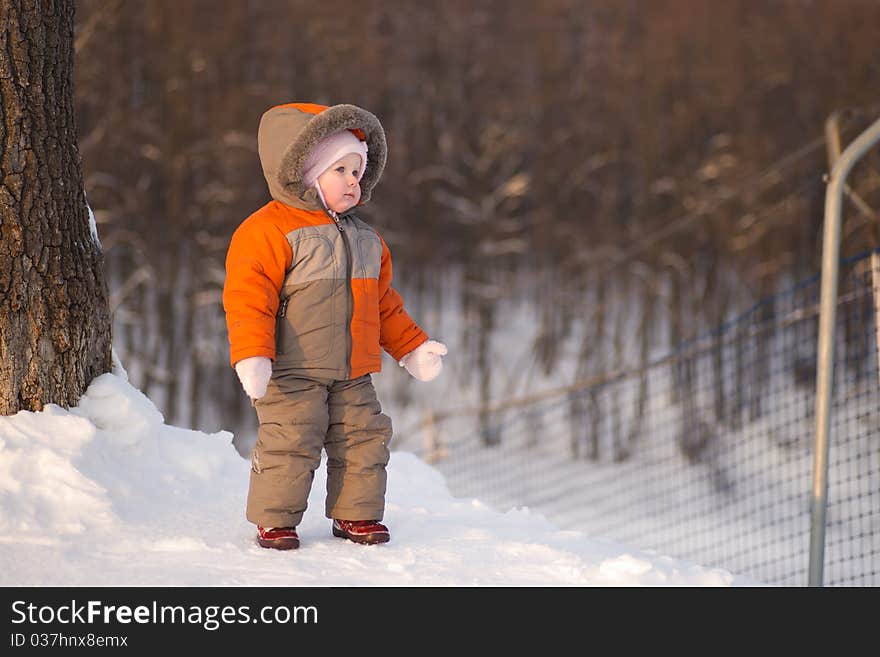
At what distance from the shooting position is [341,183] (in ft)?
8.25

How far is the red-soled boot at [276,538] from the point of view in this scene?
8.15ft

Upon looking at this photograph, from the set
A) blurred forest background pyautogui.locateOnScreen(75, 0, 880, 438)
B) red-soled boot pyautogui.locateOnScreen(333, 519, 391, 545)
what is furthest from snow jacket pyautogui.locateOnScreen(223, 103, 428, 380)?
blurred forest background pyautogui.locateOnScreen(75, 0, 880, 438)

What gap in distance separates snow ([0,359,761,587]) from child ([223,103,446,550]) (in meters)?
0.15

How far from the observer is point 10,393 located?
2.62 metres

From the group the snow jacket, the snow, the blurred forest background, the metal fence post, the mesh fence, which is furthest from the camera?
the blurred forest background

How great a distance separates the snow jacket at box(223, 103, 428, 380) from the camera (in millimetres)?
2381

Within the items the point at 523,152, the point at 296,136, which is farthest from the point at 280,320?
the point at 523,152

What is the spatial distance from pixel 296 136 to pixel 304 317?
1.44 ft

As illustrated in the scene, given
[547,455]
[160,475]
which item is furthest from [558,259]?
[160,475]

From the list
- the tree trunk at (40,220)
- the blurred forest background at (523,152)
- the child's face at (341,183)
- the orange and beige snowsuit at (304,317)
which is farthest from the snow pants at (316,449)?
the blurred forest background at (523,152)

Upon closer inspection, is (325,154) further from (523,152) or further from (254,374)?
(523,152)

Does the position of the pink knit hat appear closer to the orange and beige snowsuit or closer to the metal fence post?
the orange and beige snowsuit

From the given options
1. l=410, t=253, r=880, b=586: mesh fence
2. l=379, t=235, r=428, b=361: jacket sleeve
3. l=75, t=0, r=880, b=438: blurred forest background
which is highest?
l=75, t=0, r=880, b=438: blurred forest background

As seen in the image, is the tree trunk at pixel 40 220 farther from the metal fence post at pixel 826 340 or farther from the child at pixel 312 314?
the metal fence post at pixel 826 340
